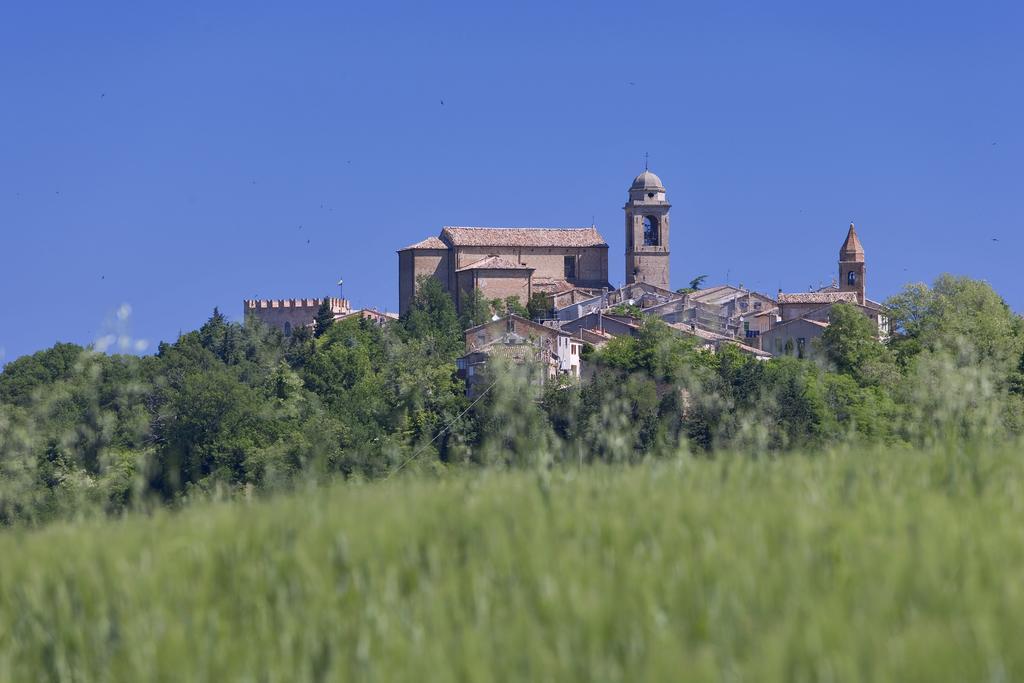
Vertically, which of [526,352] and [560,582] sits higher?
[526,352]

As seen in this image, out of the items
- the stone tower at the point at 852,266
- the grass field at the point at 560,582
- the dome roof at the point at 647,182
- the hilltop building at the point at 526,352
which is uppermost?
the dome roof at the point at 647,182

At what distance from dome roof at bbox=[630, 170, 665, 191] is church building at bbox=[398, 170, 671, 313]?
3777 millimetres

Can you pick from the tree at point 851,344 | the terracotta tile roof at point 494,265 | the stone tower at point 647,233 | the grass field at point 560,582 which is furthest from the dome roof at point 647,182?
the grass field at point 560,582

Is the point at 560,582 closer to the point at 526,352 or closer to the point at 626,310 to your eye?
the point at 526,352

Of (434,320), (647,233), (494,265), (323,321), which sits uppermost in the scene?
(647,233)

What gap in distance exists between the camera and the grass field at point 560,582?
16.7ft

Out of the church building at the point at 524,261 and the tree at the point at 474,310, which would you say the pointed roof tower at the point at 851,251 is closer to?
the church building at the point at 524,261

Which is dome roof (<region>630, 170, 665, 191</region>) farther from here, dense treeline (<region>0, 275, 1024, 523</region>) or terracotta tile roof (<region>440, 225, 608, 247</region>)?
dense treeline (<region>0, 275, 1024, 523</region>)

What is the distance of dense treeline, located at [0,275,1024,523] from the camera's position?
5912 cm

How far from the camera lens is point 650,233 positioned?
109875 mm

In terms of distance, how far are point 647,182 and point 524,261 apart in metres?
14.1

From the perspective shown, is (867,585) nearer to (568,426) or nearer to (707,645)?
(707,645)

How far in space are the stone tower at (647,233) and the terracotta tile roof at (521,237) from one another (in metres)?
2.98

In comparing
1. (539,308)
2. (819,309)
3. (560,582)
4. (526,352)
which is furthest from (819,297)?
(560,582)
